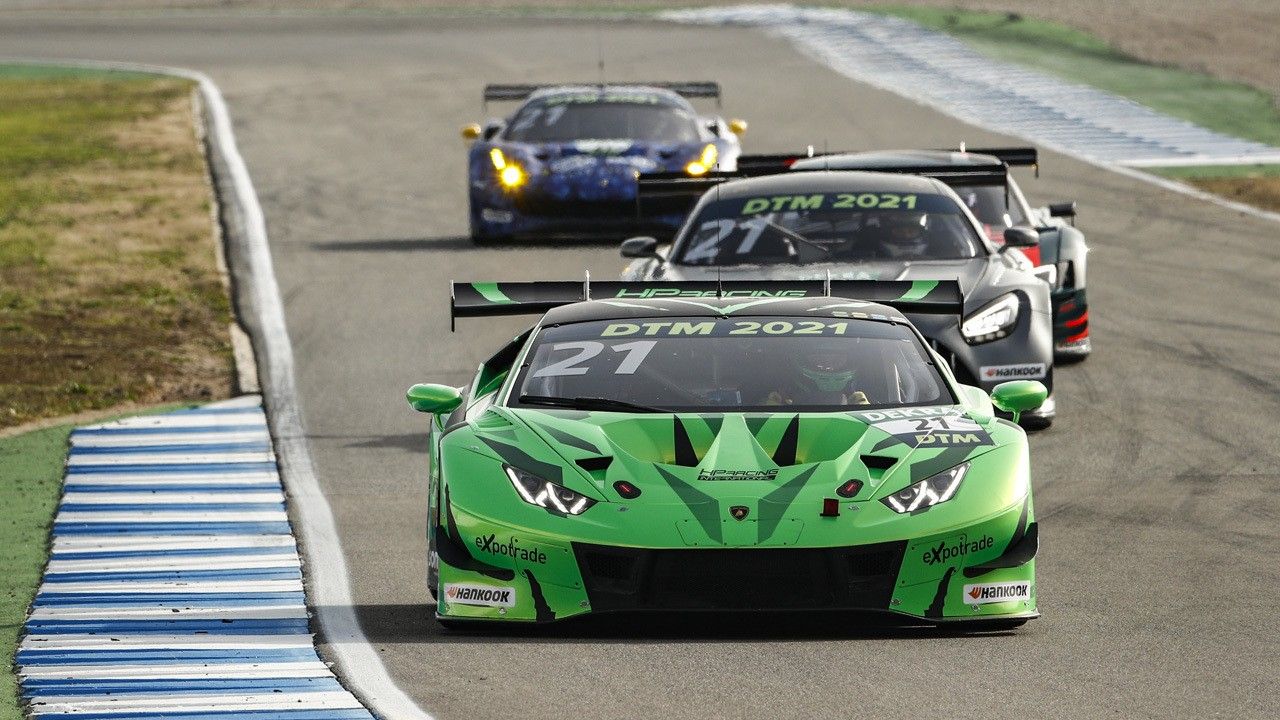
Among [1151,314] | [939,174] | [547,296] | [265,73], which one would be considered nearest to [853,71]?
[265,73]

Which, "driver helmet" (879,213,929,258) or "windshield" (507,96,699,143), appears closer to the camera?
"driver helmet" (879,213,929,258)

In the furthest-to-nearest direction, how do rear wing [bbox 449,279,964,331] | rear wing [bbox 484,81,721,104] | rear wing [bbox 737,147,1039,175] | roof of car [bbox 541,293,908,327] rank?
rear wing [bbox 484,81,721,104] < rear wing [bbox 737,147,1039,175] < rear wing [bbox 449,279,964,331] < roof of car [bbox 541,293,908,327]

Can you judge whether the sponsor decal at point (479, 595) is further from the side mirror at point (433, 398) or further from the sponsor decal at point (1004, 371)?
the sponsor decal at point (1004, 371)

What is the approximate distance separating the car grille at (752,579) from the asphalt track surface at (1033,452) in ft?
0.31

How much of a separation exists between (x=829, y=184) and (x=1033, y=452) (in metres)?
2.22

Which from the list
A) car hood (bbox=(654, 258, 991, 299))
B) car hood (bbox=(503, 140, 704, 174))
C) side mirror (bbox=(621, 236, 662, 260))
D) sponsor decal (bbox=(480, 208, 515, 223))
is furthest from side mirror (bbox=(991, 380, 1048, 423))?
sponsor decal (bbox=(480, 208, 515, 223))

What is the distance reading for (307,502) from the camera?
1120cm

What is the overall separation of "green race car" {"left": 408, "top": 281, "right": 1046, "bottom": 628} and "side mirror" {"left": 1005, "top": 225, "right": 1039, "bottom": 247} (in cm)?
472

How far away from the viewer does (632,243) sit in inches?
534

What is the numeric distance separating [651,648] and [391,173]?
18.8m

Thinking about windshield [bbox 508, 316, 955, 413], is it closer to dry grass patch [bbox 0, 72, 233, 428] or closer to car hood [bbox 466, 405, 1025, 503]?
car hood [bbox 466, 405, 1025, 503]

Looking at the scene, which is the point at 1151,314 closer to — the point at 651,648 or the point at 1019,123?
the point at 651,648

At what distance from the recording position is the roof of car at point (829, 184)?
43.9 feet

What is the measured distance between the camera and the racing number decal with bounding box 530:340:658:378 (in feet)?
27.1
